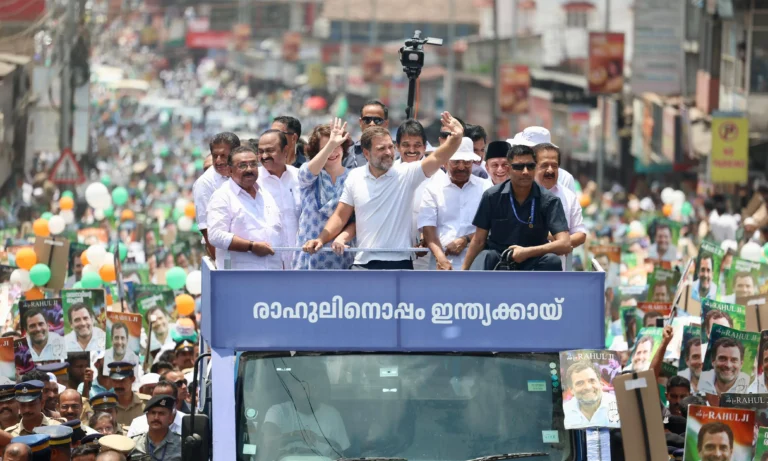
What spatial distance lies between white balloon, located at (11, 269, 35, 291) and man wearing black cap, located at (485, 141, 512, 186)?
6.61m

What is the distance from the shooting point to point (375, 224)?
9.37 m

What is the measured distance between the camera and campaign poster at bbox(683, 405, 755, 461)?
9211 mm

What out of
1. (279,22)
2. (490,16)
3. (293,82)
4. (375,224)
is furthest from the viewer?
(279,22)

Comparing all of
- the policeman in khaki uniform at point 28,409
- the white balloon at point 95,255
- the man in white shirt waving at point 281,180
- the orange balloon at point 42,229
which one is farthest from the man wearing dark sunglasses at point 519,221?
the orange balloon at point 42,229

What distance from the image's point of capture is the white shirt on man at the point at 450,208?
388 inches

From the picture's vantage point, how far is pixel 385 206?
368 inches

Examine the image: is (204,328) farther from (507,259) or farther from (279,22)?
(279,22)

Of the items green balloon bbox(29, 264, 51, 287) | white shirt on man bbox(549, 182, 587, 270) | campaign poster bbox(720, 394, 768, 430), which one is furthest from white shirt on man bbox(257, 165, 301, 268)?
green balloon bbox(29, 264, 51, 287)

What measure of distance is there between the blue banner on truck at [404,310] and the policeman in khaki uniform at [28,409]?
109 inches

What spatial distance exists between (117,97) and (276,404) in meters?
105

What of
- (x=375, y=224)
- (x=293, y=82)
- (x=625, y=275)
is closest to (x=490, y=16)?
(x=293, y=82)

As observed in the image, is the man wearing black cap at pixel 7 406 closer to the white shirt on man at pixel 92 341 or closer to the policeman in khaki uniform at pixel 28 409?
the policeman in khaki uniform at pixel 28 409

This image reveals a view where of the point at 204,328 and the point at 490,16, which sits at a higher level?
the point at 490,16

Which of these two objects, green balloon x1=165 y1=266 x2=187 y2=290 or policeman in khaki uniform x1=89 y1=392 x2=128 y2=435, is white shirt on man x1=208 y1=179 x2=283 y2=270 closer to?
policeman in khaki uniform x1=89 y1=392 x2=128 y2=435
